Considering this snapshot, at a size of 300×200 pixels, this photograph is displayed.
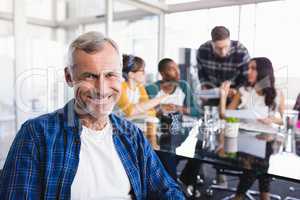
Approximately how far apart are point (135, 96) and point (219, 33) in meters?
0.82

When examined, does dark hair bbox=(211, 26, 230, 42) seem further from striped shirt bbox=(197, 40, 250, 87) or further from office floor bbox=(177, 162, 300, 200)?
office floor bbox=(177, 162, 300, 200)

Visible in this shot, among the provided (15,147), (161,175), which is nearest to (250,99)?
(161,175)

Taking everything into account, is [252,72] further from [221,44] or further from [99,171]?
[99,171]

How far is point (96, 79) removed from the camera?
87 cm

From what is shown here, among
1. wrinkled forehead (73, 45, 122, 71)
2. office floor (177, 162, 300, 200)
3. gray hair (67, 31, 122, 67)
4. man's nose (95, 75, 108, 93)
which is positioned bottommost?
office floor (177, 162, 300, 200)

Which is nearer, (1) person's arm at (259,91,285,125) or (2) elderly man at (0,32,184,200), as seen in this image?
(2) elderly man at (0,32,184,200)

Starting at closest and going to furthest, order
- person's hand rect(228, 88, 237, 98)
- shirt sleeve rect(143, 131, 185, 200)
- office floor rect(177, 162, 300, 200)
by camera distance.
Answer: shirt sleeve rect(143, 131, 185, 200)
office floor rect(177, 162, 300, 200)
person's hand rect(228, 88, 237, 98)

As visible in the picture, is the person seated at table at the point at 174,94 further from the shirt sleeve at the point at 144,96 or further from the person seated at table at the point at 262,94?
the person seated at table at the point at 262,94

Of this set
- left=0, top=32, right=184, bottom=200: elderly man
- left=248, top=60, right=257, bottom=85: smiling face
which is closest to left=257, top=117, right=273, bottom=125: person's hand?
left=248, top=60, right=257, bottom=85: smiling face

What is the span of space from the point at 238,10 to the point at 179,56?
24.9 inches

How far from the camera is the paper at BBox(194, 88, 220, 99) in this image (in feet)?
6.68

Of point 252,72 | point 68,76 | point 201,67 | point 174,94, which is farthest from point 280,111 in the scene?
point 68,76

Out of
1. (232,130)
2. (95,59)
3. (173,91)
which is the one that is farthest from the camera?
(173,91)

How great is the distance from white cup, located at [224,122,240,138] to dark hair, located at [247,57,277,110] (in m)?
0.32
